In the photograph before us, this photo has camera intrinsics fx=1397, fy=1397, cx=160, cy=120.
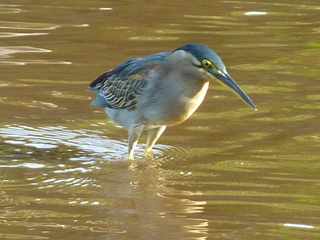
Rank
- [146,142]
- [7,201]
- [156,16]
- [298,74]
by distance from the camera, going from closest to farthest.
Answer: [7,201] < [146,142] < [298,74] < [156,16]

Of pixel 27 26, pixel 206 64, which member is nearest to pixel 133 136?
pixel 206 64

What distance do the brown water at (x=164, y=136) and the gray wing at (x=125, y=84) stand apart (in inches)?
11.9

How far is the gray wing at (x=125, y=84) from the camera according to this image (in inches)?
429

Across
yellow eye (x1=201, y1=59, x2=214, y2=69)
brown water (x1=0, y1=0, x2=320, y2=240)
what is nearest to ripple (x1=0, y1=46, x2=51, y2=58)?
brown water (x1=0, y1=0, x2=320, y2=240)

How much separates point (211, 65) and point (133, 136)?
1.12 meters

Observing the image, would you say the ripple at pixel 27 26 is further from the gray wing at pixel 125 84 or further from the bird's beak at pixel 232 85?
the bird's beak at pixel 232 85

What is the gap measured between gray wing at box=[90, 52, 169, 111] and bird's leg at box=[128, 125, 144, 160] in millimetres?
198

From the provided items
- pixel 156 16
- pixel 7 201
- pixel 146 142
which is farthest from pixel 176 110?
pixel 156 16

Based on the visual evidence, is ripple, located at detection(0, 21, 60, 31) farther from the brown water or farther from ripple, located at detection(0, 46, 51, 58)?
ripple, located at detection(0, 46, 51, 58)

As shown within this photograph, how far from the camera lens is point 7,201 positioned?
923 cm

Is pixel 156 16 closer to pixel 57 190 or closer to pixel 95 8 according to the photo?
pixel 95 8

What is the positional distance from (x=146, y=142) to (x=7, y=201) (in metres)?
2.24

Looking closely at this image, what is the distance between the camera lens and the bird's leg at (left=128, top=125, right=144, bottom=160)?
10.9 metres

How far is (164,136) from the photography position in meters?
11.5
